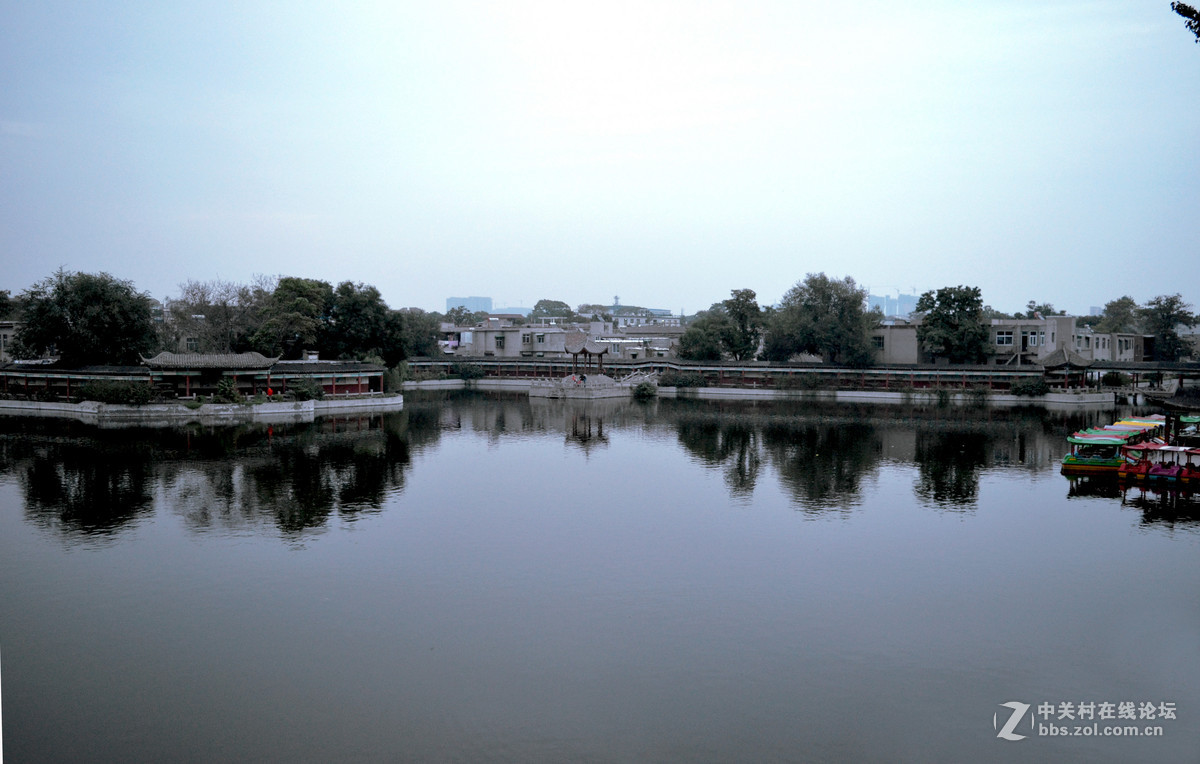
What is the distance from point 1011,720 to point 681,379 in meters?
52.0

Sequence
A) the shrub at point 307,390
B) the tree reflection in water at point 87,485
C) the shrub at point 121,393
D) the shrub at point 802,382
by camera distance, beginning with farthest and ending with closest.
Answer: the shrub at point 802,382 < the shrub at point 307,390 < the shrub at point 121,393 < the tree reflection in water at point 87,485

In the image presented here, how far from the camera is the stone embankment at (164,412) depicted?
125 feet

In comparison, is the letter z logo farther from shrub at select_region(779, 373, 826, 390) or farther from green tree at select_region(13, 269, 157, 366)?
shrub at select_region(779, 373, 826, 390)

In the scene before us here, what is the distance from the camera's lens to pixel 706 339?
65125mm

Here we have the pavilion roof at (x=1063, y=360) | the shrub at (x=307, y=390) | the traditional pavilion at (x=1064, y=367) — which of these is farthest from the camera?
the traditional pavilion at (x=1064, y=367)

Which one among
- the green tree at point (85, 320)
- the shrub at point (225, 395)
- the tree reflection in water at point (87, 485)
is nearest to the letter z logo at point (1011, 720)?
the tree reflection in water at point (87, 485)

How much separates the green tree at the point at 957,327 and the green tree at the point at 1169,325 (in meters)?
22.6

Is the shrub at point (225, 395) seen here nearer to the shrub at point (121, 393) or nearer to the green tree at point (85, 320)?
the shrub at point (121, 393)

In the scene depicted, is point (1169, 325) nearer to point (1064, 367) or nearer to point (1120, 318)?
point (1120, 318)

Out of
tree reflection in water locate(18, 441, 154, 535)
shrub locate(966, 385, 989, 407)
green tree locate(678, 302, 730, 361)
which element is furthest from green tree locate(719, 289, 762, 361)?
tree reflection in water locate(18, 441, 154, 535)

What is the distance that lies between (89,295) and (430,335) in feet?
104

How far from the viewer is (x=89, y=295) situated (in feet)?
144

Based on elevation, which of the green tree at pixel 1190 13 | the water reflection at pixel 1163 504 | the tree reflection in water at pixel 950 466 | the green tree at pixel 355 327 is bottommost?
the water reflection at pixel 1163 504

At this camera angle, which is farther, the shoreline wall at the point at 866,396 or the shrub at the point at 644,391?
the shrub at the point at 644,391
